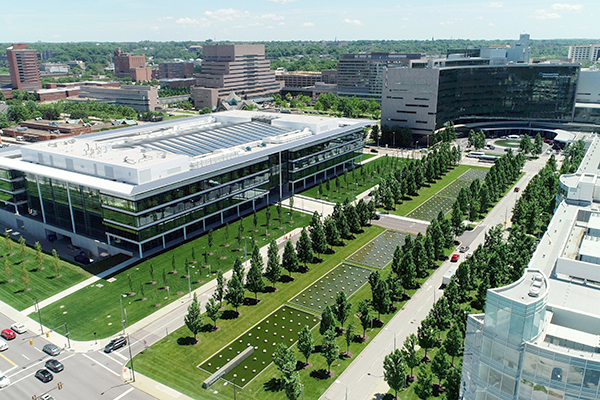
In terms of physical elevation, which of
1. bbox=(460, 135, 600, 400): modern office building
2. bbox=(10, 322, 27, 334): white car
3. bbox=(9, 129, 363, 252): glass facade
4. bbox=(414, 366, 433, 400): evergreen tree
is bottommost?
bbox=(10, 322, 27, 334): white car

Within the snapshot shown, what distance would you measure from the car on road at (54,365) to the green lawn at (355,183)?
71.2m

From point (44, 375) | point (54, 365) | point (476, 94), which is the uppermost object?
point (476, 94)

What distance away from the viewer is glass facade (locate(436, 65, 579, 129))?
185 meters

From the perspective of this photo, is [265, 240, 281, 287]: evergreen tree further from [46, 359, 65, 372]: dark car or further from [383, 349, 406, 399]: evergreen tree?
[46, 359, 65, 372]: dark car

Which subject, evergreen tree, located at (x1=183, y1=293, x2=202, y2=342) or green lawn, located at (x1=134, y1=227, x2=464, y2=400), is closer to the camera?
green lawn, located at (x1=134, y1=227, x2=464, y2=400)

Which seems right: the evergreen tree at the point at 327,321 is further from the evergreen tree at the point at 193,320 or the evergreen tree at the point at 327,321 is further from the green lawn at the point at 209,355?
the evergreen tree at the point at 193,320

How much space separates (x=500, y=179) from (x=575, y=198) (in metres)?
43.5

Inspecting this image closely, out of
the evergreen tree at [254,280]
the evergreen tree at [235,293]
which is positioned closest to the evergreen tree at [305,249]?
the evergreen tree at [254,280]

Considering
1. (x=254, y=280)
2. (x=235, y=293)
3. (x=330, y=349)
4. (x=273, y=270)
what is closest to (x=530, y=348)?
(x=330, y=349)

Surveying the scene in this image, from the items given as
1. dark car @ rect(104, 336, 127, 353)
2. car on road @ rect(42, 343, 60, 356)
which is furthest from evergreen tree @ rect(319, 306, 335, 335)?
car on road @ rect(42, 343, 60, 356)

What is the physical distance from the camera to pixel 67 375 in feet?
179

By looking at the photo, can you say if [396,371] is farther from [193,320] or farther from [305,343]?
[193,320]

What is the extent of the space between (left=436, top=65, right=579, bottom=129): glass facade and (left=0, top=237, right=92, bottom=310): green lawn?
146 metres

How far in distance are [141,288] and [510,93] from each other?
7084 inches
